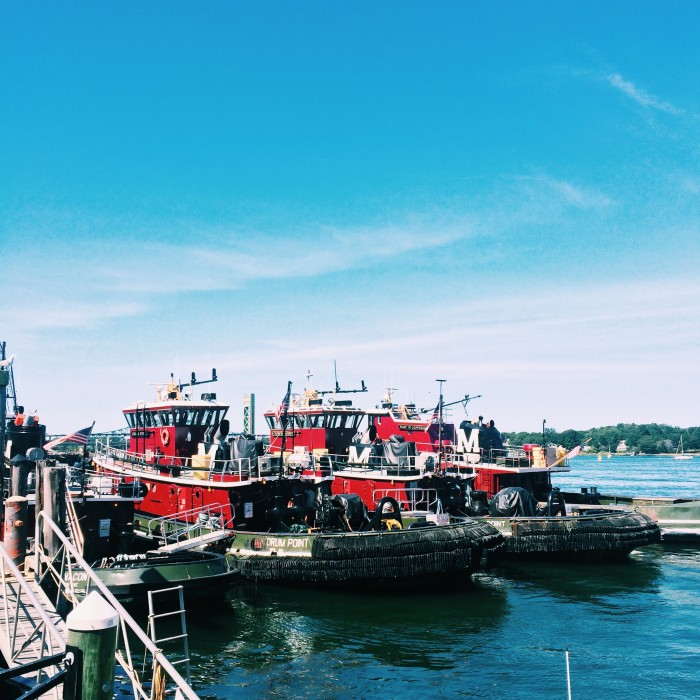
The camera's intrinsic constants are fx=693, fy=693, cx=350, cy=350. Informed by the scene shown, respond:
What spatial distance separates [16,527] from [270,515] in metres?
11.8

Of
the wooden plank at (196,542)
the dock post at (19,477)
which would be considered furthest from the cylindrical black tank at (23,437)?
the dock post at (19,477)

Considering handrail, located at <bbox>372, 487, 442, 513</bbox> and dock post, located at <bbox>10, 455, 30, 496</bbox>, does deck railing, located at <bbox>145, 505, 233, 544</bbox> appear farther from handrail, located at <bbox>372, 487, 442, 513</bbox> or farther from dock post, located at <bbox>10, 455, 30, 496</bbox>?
dock post, located at <bbox>10, 455, 30, 496</bbox>

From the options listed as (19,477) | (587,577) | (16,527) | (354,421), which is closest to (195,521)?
(19,477)

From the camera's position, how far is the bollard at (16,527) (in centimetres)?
1495

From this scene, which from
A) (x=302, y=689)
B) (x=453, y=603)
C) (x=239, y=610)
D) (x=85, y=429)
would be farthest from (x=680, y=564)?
(x=85, y=429)

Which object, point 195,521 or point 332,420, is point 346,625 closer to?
point 195,521

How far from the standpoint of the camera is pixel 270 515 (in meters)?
25.7

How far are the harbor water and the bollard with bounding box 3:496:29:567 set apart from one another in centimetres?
459

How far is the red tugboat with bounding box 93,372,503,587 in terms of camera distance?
72.1 ft

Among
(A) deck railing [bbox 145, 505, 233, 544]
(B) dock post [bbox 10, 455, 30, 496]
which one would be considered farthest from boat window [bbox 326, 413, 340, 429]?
(B) dock post [bbox 10, 455, 30, 496]

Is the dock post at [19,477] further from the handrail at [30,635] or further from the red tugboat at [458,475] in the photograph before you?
the red tugboat at [458,475]

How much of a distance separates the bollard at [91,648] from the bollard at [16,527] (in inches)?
330

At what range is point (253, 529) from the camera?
26.3m

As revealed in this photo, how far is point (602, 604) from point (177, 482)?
54.2 feet
